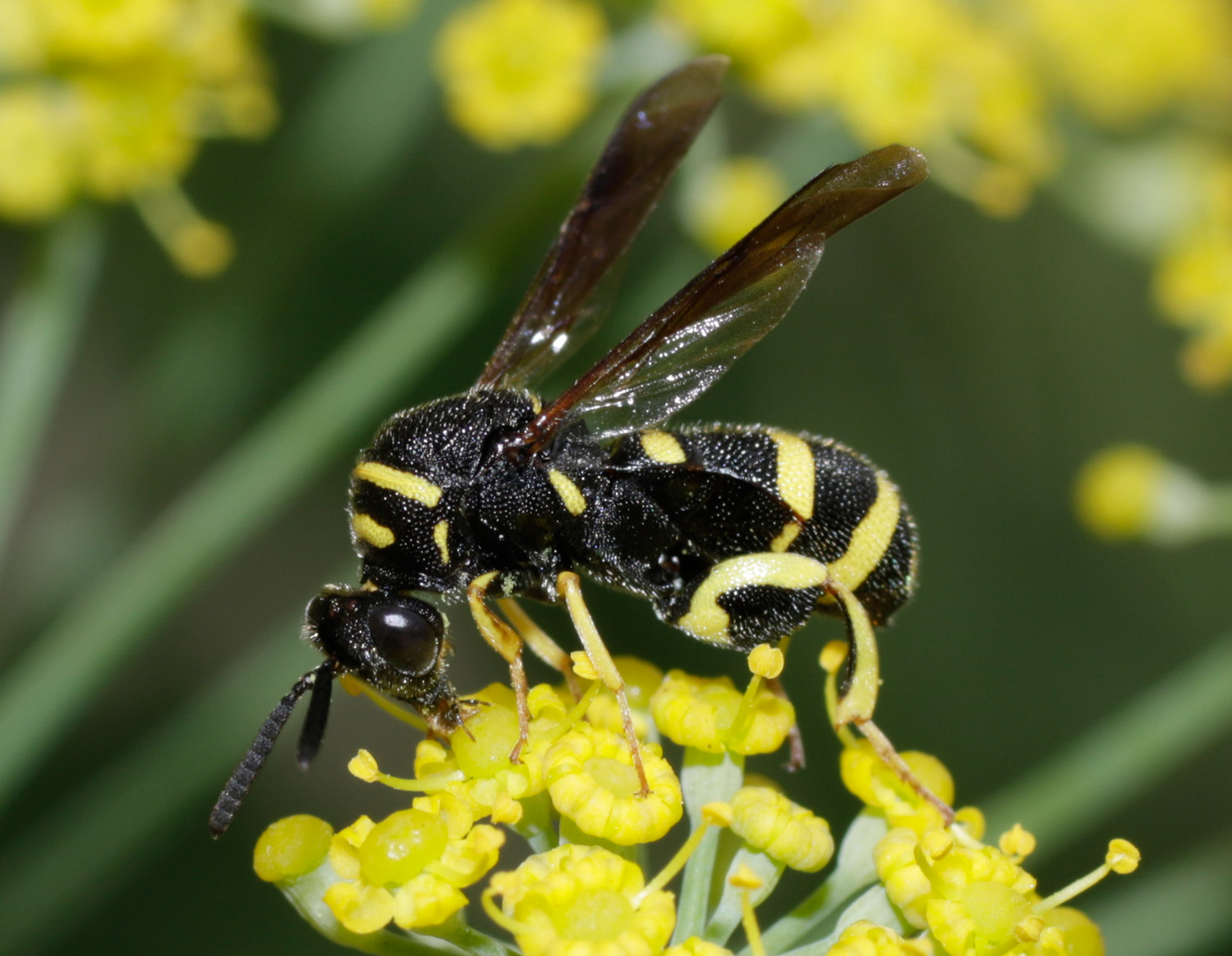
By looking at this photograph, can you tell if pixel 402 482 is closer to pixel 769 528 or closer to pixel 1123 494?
pixel 769 528

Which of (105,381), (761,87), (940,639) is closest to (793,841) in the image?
(761,87)

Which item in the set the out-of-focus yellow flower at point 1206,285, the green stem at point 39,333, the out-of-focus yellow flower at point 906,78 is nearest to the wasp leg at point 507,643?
the green stem at point 39,333

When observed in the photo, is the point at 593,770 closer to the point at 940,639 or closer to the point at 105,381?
the point at 940,639

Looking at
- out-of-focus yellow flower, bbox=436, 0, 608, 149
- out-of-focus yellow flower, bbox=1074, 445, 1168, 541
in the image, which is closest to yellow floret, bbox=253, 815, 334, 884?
out-of-focus yellow flower, bbox=436, 0, 608, 149

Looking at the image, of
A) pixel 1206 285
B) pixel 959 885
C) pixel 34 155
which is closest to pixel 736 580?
pixel 959 885

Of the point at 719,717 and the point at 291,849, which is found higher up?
the point at 291,849

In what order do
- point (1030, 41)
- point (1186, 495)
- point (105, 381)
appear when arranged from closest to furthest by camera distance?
point (1186, 495) → point (1030, 41) → point (105, 381)
